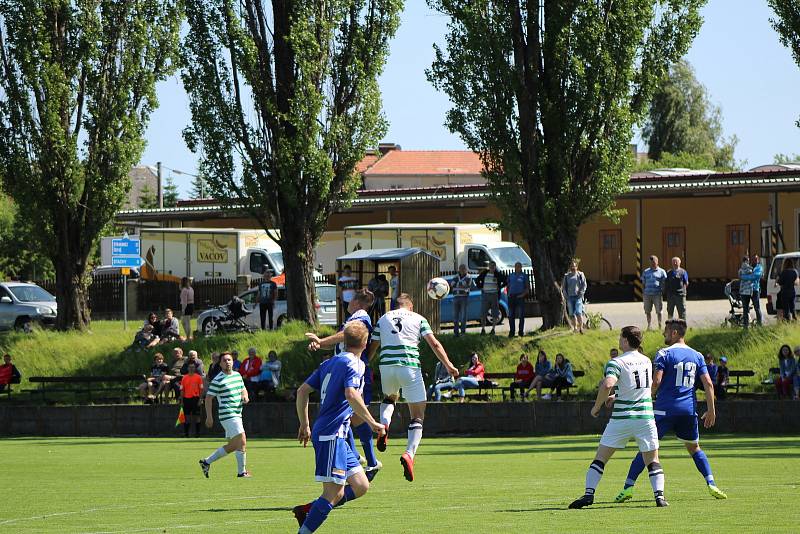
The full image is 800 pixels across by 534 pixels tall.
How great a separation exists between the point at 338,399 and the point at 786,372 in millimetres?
17904

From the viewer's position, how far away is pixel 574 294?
101 feet

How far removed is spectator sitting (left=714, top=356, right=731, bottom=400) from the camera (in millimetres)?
26547

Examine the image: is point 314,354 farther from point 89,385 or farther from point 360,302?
point 360,302

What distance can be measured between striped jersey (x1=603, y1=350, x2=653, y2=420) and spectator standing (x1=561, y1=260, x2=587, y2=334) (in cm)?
1809

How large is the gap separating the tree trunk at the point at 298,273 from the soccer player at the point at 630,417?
72.6 ft

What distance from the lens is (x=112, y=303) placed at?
5519cm

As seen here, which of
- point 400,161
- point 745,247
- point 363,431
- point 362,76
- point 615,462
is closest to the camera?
point 363,431

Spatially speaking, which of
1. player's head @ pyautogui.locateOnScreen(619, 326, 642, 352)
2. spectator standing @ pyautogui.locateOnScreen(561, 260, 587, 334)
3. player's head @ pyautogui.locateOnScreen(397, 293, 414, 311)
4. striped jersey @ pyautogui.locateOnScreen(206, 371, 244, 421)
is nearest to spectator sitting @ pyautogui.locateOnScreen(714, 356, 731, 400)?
spectator standing @ pyautogui.locateOnScreen(561, 260, 587, 334)

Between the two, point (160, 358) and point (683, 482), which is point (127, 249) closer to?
point (160, 358)

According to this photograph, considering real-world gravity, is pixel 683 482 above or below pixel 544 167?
below

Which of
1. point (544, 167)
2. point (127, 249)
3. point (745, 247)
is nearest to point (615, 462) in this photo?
point (544, 167)

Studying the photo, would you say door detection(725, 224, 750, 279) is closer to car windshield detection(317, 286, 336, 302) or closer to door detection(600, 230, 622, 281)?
door detection(600, 230, 622, 281)

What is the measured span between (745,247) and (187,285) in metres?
26.5

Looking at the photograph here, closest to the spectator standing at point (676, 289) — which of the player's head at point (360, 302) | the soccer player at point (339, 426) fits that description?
the player's head at point (360, 302)
